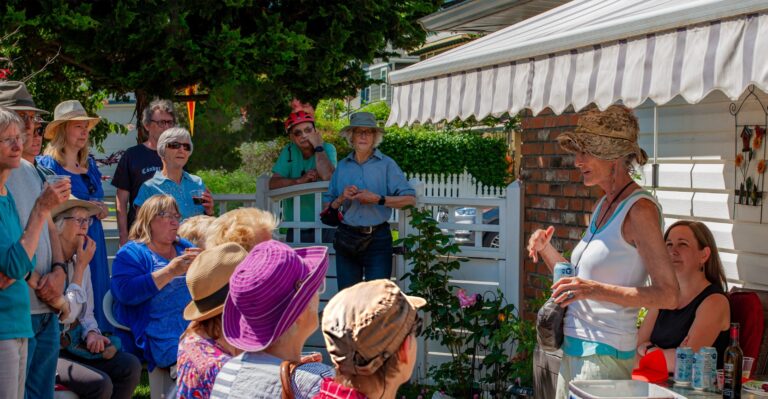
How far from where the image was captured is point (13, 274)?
414 centimetres

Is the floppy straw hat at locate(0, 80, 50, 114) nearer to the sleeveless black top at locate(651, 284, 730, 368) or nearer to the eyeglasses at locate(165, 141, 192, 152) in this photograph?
the eyeglasses at locate(165, 141, 192, 152)

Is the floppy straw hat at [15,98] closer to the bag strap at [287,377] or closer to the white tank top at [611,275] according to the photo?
the bag strap at [287,377]

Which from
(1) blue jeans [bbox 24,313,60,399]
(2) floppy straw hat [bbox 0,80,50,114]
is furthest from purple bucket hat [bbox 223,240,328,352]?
(2) floppy straw hat [bbox 0,80,50,114]

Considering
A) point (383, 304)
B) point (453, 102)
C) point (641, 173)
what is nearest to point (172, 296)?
point (453, 102)

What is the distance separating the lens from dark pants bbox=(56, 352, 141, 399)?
5078 mm

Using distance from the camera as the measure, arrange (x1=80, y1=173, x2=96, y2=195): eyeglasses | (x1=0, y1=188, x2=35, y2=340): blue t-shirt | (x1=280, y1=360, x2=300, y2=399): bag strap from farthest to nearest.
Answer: (x1=80, y1=173, x2=96, y2=195): eyeglasses, (x1=0, y1=188, x2=35, y2=340): blue t-shirt, (x1=280, y1=360, x2=300, y2=399): bag strap

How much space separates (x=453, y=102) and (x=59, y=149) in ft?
9.76

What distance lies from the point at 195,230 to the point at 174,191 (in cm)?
103

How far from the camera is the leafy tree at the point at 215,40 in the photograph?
779cm

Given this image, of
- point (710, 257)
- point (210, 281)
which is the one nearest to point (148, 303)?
point (210, 281)

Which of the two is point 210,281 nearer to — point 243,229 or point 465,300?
point 243,229

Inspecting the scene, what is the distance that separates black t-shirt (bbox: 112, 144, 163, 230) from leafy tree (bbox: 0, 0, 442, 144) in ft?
4.02

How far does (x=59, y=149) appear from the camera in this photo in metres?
6.29

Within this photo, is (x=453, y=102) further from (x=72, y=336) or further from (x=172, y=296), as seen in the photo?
(x=72, y=336)
